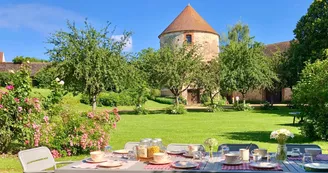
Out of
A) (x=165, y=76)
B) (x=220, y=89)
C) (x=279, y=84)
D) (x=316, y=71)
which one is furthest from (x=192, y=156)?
(x=279, y=84)

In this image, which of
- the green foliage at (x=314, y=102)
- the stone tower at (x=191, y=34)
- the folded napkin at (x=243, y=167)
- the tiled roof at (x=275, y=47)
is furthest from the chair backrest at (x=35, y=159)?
the tiled roof at (x=275, y=47)

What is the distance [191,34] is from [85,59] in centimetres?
1936

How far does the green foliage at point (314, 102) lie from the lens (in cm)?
1066

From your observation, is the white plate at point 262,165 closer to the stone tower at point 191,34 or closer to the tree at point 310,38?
the tree at point 310,38

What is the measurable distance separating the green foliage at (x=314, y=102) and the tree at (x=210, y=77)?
15323mm

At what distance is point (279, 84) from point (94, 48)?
61.7 ft

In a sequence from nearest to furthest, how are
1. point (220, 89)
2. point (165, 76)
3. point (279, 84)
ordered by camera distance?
1. point (165, 76)
2. point (220, 89)
3. point (279, 84)

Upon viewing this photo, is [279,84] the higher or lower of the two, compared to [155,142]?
higher

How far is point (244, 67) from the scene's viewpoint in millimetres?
27797

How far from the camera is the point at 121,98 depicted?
34594 mm

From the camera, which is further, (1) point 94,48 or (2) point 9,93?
(1) point 94,48

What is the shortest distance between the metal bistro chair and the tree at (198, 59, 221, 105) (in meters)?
22.7

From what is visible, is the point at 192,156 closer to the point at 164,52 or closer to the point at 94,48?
the point at 94,48

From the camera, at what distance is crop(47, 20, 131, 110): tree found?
19.8 meters
